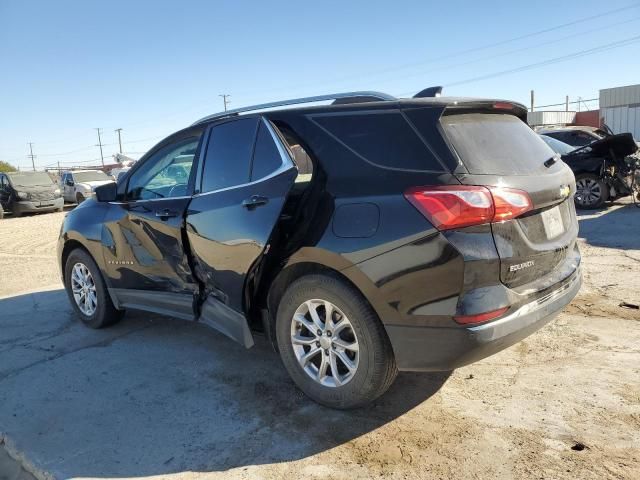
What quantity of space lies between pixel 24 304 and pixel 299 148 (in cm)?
467

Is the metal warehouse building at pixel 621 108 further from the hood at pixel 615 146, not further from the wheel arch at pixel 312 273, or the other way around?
the wheel arch at pixel 312 273

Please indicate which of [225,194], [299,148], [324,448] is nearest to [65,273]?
[225,194]

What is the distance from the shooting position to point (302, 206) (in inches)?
125

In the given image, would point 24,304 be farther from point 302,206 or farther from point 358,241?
point 358,241

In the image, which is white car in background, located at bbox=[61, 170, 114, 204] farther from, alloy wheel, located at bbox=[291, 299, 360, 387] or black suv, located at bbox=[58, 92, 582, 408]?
alloy wheel, located at bbox=[291, 299, 360, 387]

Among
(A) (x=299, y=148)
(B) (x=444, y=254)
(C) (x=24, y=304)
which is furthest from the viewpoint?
(C) (x=24, y=304)

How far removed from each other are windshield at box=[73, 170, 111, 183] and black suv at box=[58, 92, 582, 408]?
20858 mm

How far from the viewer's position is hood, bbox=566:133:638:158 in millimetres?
9820

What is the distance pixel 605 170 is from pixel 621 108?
35060 mm

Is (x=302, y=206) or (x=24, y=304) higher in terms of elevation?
(x=302, y=206)

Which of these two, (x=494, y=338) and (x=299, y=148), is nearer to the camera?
(x=494, y=338)

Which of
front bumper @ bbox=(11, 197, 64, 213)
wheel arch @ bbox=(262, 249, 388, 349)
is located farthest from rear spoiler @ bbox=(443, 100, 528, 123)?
front bumper @ bbox=(11, 197, 64, 213)

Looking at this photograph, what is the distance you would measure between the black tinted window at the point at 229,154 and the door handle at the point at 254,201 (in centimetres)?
21

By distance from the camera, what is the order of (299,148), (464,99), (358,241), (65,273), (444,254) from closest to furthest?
(444,254), (358,241), (464,99), (299,148), (65,273)
